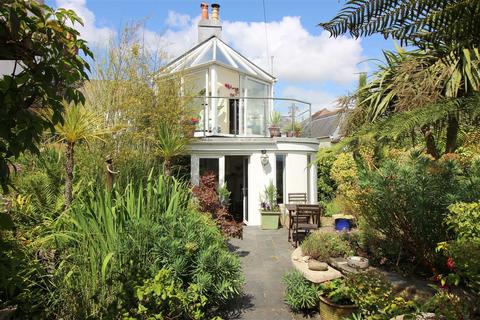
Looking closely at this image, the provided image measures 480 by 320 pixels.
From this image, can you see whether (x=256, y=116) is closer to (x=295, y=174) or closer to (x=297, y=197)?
(x=295, y=174)

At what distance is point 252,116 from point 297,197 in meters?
3.41

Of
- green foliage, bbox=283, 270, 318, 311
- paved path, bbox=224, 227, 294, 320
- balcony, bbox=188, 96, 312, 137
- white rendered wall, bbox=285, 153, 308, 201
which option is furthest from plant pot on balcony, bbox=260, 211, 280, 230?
green foliage, bbox=283, 270, 318, 311

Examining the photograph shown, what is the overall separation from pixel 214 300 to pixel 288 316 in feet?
3.75

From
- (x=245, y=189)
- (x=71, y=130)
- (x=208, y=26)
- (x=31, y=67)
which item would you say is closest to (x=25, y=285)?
(x=71, y=130)

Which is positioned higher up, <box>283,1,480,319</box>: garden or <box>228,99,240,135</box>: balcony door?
<box>228,99,240,135</box>: balcony door

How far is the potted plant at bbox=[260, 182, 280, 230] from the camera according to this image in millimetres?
11969

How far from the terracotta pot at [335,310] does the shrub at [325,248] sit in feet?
4.36

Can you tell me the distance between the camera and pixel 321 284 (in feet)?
17.3

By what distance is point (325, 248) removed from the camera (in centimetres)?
636

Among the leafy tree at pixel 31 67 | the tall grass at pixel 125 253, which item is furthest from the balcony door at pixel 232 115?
the leafy tree at pixel 31 67

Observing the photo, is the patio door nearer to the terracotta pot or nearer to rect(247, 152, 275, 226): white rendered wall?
rect(247, 152, 275, 226): white rendered wall

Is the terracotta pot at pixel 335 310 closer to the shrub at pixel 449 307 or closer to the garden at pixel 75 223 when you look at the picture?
the garden at pixel 75 223

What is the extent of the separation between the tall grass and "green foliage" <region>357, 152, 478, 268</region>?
2.29 meters

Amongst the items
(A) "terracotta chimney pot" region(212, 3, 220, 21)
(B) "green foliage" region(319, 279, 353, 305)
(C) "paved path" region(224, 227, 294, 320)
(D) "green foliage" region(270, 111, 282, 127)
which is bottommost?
(C) "paved path" region(224, 227, 294, 320)
